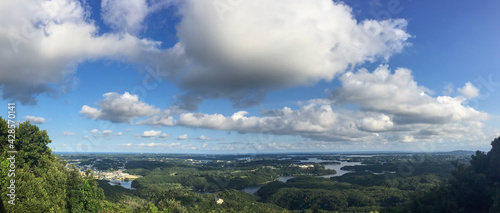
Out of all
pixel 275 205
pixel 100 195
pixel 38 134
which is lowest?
pixel 275 205

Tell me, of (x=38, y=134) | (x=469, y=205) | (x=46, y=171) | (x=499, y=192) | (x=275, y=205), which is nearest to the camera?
(x=499, y=192)

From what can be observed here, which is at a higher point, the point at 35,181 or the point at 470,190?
the point at 35,181

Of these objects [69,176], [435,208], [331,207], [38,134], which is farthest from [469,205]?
[331,207]

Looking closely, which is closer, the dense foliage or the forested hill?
the forested hill

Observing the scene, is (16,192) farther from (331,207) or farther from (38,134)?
(331,207)

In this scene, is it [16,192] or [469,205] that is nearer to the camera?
[16,192]

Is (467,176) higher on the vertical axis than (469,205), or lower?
higher

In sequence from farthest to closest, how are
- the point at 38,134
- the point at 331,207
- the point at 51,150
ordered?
the point at 331,207 < the point at 51,150 < the point at 38,134

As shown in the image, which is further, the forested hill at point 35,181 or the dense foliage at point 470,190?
the dense foliage at point 470,190
